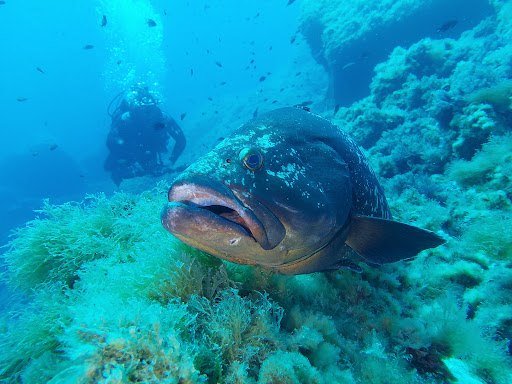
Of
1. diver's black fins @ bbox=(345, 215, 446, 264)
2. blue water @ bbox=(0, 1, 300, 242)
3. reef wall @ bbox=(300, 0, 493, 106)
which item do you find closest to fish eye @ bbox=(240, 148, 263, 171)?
diver's black fins @ bbox=(345, 215, 446, 264)

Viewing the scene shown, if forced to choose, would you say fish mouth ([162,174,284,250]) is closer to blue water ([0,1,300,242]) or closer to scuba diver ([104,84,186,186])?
scuba diver ([104,84,186,186])

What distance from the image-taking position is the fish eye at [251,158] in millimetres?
1957

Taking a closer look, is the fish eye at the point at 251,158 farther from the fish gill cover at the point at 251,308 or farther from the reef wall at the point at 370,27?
the reef wall at the point at 370,27

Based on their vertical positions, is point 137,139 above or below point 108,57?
below

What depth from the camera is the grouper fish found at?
1.80m

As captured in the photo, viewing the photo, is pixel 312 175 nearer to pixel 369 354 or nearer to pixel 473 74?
pixel 369 354

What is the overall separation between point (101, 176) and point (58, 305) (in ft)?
135

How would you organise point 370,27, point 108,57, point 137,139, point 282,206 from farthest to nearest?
point 108,57, point 370,27, point 137,139, point 282,206

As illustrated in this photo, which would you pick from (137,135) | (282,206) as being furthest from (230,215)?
(137,135)

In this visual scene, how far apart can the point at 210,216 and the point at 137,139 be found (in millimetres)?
14618

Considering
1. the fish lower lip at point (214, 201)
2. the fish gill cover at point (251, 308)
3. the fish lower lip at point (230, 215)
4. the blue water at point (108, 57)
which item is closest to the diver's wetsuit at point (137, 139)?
the fish gill cover at point (251, 308)

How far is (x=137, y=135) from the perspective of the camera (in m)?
14.4

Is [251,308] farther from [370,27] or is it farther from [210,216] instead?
[370,27]

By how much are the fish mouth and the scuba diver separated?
42.5 feet
